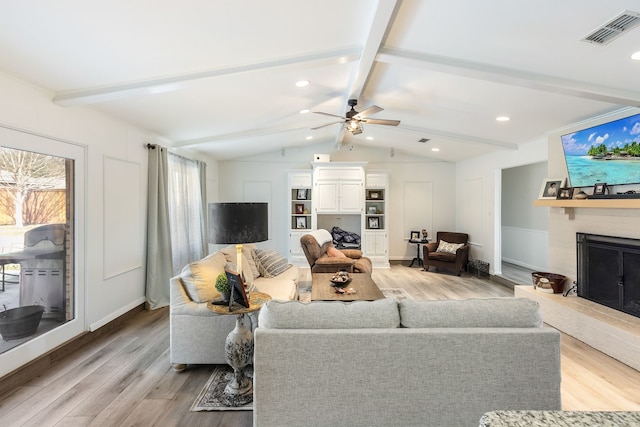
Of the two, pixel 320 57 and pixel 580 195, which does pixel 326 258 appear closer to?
pixel 320 57

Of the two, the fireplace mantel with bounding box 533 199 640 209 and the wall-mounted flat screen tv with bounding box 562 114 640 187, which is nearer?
the fireplace mantel with bounding box 533 199 640 209

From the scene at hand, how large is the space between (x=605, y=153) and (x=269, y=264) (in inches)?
162

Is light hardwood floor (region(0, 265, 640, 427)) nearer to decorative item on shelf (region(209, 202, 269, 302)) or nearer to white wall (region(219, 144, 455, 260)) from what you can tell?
decorative item on shelf (region(209, 202, 269, 302))

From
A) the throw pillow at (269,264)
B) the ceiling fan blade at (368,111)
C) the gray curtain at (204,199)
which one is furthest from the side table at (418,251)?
the gray curtain at (204,199)

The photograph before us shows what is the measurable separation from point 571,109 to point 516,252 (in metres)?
4.41

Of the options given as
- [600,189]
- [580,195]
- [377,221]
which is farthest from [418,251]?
[600,189]

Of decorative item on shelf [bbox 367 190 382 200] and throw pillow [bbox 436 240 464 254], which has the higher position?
decorative item on shelf [bbox 367 190 382 200]

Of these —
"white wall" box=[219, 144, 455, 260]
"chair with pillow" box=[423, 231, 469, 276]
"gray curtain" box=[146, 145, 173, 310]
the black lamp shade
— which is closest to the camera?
the black lamp shade

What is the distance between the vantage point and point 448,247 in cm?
666

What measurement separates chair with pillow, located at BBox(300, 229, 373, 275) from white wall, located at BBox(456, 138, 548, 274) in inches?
103

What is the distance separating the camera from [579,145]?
3.83 m

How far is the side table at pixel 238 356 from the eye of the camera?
226 centimetres

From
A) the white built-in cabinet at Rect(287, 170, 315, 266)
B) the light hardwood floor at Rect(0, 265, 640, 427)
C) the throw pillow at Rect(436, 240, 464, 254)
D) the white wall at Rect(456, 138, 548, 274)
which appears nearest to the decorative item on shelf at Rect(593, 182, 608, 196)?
the white wall at Rect(456, 138, 548, 274)

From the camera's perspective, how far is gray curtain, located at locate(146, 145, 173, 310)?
430 centimetres
